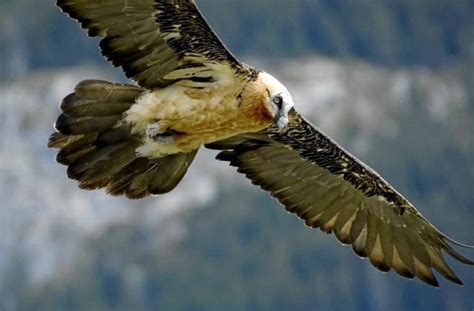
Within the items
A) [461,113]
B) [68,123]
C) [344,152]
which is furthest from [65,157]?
[461,113]

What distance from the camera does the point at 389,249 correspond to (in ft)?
40.9

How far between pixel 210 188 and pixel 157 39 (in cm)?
2956

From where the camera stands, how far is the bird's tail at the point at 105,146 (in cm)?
1107

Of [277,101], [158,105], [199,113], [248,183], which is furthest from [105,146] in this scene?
[248,183]

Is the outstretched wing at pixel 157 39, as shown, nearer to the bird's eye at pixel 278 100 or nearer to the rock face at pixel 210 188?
the bird's eye at pixel 278 100

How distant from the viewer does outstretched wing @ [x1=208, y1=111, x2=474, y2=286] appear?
40.5ft

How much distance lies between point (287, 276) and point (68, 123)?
27430 mm

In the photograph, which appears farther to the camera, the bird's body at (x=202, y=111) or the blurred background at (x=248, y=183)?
the blurred background at (x=248, y=183)

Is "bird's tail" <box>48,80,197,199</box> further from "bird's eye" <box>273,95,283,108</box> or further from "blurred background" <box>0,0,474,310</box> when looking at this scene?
"blurred background" <box>0,0,474,310</box>

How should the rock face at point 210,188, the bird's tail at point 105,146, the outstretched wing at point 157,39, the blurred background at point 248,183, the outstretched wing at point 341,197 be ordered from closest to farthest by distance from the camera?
1. the outstretched wing at point 157,39
2. the bird's tail at point 105,146
3. the outstretched wing at point 341,197
4. the blurred background at point 248,183
5. the rock face at point 210,188

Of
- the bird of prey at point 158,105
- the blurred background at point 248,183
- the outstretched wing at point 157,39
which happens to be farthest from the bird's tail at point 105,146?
the blurred background at point 248,183

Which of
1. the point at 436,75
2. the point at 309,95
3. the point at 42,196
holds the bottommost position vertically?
the point at 42,196

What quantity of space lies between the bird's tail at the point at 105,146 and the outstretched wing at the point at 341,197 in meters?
0.82

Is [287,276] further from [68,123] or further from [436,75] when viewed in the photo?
[68,123]
